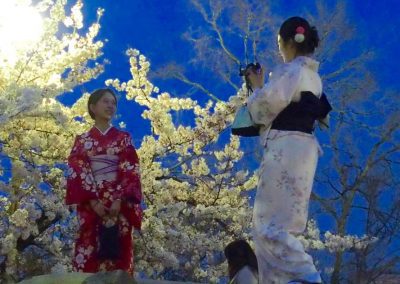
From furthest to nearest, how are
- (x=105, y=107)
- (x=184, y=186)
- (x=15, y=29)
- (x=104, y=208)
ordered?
(x=184, y=186) < (x=15, y=29) < (x=105, y=107) < (x=104, y=208)

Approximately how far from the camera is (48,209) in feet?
15.0

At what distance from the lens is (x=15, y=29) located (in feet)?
16.0

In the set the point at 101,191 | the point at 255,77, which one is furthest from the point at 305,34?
the point at 101,191

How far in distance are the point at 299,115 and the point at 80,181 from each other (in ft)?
4.53

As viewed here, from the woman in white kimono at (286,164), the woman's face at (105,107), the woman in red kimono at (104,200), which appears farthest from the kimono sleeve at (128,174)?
the woman in white kimono at (286,164)

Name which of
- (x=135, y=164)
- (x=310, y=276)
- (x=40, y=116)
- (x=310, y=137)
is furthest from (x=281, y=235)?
(x=40, y=116)

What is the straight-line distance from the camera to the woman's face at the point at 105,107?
361cm

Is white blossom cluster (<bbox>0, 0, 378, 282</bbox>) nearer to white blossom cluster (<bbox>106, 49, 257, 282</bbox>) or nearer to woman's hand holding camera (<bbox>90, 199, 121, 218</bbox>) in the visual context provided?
white blossom cluster (<bbox>106, 49, 257, 282</bbox>)

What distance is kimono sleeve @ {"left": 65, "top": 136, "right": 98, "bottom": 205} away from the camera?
11.2 feet

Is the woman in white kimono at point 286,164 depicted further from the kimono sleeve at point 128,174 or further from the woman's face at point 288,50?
the kimono sleeve at point 128,174

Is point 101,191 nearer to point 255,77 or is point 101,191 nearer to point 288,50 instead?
point 255,77

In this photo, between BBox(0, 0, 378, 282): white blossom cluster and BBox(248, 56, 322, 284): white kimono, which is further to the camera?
BBox(0, 0, 378, 282): white blossom cluster

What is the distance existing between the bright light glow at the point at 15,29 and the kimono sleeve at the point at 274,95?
111 inches

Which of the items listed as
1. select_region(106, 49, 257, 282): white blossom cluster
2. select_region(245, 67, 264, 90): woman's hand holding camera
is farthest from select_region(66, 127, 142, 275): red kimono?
select_region(106, 49, 257, 282): white blossom cluster
